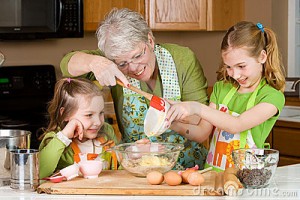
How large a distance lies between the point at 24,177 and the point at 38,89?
2.14 m

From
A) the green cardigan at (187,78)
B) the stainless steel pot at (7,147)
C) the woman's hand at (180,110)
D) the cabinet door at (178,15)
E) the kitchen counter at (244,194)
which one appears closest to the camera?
the kitchen counter at (244,194)

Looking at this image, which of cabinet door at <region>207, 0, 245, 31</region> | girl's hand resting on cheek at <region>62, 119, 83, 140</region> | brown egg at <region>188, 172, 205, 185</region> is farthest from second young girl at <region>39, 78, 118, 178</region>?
cabinet door at <region>207, 0, 245, 31</region>

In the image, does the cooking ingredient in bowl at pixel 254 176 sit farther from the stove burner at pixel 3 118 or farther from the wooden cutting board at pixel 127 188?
the stove burner at pixel 3 118

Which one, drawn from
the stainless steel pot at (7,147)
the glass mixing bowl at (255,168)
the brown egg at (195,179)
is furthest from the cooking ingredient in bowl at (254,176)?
the stainless steel pot at (7,147)

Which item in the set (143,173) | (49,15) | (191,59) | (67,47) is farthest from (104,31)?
(67,47)

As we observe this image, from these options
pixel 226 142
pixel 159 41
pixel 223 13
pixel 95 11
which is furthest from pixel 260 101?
pixel 159 41

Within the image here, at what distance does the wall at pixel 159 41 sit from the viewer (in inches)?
175

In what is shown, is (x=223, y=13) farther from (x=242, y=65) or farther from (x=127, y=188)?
(x=127, y=188)

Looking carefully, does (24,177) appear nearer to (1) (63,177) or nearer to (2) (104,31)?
(1) (63,177)

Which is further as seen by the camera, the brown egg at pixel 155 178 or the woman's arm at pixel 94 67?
the woman's arm at pixel 94 67

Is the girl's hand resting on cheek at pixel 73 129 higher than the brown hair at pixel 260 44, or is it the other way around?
the brown hair at pixel 260 44

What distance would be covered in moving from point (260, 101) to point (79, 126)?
2.31 ft

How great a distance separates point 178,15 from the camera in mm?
4785

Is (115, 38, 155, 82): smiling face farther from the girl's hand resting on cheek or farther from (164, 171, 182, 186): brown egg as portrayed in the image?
(164, 171, 182, 186): brown egg
